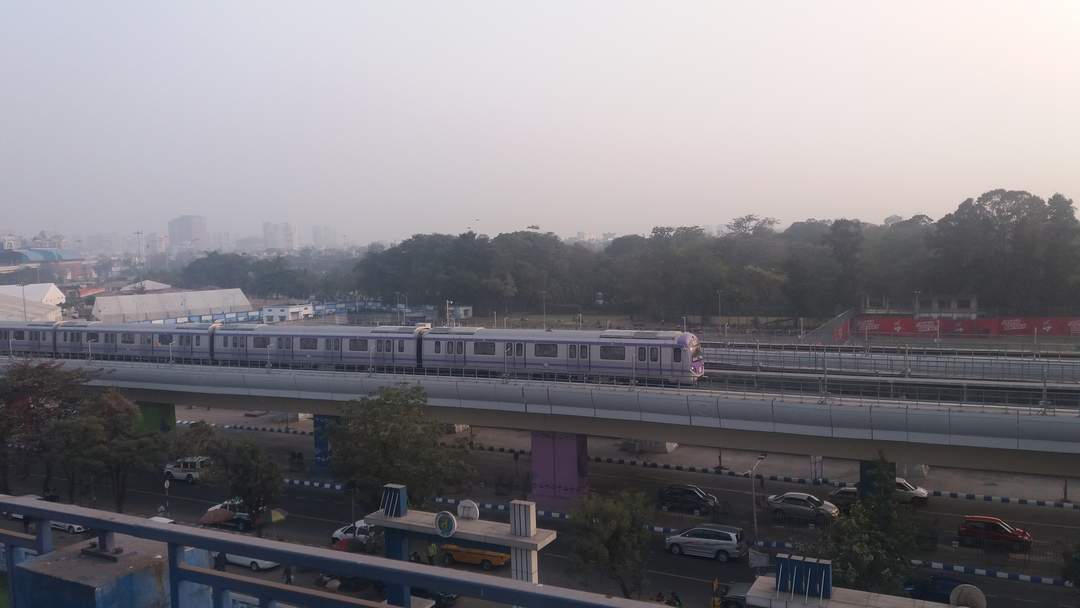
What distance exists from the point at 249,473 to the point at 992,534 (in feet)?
47.2

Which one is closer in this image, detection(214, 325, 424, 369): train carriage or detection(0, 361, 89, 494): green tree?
detection(0, 361, 89, 494): green tree

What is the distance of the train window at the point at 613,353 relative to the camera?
66.7ft

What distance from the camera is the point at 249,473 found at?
15.7 m

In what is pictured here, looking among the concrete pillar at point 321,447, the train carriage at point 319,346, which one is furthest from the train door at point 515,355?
the concrete pillar at point 321,447

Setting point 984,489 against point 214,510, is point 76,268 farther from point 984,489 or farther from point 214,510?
point 984,489

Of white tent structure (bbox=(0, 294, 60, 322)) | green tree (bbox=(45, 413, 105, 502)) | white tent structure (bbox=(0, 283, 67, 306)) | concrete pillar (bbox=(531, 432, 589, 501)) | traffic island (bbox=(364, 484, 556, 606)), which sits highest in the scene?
white tent structure (bbox=(0, 283, 67, 306))

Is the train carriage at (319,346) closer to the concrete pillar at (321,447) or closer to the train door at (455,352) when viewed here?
the train door at (455,352)

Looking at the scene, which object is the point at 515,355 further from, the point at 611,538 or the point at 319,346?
the point at 611,538

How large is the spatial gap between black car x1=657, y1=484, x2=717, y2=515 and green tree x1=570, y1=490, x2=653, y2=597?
16.7 feet

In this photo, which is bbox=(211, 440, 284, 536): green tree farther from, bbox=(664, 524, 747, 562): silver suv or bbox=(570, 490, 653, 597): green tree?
bbox=(664, 524, 747, 562): silver suv

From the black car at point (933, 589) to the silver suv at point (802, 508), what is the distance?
3285 mm

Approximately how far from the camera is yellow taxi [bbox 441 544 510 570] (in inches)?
569

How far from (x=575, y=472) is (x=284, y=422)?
14.7 metres

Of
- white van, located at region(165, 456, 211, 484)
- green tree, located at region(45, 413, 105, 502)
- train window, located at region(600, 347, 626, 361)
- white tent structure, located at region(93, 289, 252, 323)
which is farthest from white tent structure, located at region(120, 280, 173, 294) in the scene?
train window, located at region(600, 347, 626, 361)
